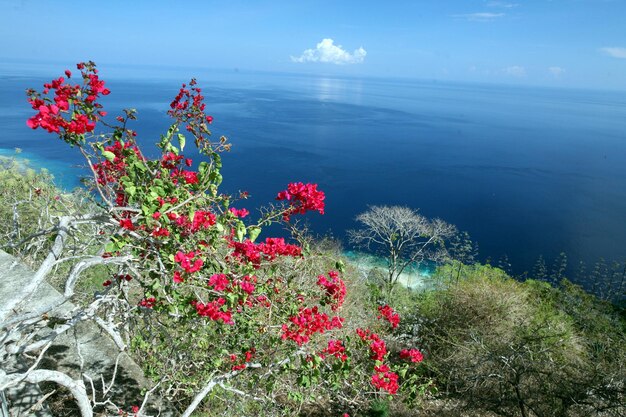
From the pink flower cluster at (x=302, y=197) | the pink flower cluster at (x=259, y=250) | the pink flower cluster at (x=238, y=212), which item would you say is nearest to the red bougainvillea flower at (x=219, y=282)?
the pink flower cluster at (x=259, y=250)

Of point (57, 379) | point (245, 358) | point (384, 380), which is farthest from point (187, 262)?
point (384, 380)

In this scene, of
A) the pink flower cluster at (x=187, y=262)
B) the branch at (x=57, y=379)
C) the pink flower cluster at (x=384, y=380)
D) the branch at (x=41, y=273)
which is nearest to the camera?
the branch at (x=41, y=273)

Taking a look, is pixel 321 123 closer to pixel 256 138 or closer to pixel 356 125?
pixel 356 125

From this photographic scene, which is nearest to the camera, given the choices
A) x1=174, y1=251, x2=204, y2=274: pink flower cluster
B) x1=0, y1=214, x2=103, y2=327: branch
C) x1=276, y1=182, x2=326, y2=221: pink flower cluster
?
x1=0, y1=214, x2=103, y2=327: branch

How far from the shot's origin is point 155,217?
9.71 feet

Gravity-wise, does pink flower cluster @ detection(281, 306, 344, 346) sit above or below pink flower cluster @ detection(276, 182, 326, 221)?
below

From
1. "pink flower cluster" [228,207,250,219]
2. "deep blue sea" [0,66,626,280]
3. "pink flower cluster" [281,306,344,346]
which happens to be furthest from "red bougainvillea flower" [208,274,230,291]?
"deep blue sea" [0,66,626,280]

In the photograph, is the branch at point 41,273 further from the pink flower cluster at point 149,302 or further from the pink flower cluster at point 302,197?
the pink flower cluster at point 302,197

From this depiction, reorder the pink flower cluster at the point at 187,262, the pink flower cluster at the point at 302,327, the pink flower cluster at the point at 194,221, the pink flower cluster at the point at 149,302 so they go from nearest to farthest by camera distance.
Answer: the pink flower cluster at the point at 187,262 < the pink flower cluster at the point at 194,221 < the pink flower cluster at the point at 149,302 < the pink flower cluster at the point at 302,327

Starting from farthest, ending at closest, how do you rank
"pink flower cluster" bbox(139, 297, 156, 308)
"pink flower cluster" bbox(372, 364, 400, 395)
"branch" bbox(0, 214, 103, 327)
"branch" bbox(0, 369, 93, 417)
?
"pink flower cluster" bbox(372, 364, 400, 395)
"pink flower cluster" bbox(139, 297, 156, 308)
"branch" bbox(0, 369, 93, 417)
"branch" bbox(0, 214, 103, 327)

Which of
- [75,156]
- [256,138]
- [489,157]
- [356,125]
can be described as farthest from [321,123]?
[75,156]

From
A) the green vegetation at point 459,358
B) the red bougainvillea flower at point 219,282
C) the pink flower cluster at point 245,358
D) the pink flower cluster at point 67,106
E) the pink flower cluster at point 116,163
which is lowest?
the green vegetation at point 459,358

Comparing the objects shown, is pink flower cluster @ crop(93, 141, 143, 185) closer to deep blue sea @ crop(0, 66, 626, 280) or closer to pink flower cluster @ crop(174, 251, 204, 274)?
pink flower cluster @ crop(174, 251, 204, 274)

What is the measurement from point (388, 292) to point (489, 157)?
67.8m
